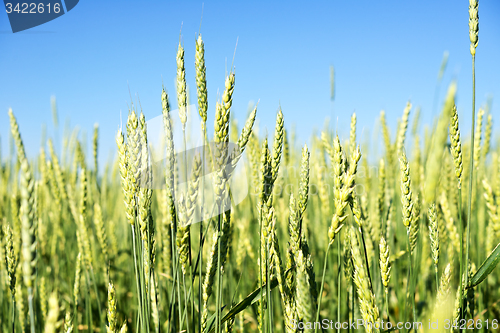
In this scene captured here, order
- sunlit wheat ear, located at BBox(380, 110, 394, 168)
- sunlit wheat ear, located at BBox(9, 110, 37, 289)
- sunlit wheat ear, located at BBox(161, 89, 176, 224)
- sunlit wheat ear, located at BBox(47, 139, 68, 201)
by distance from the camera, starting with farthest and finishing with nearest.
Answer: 1. sunlit wheat ear, located at BBox(380, 110, 394, 168)
2. sunlit wheat ear, located at BBox(47, 139, 68, 201)
3. sunlit wheat ear, located at BBox(161, 89, 176, 224)
4. sunlit wheat ear, located at BBox(9, 110, 37, 289)

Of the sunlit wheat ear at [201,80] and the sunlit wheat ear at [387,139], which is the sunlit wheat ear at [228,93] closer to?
the sunlit wheat ear at [201,80]

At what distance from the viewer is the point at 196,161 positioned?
0.87 m

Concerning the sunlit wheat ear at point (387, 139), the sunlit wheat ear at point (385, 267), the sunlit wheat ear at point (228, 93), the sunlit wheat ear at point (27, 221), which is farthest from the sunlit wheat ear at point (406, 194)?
the sunlit wheat ear at point (387, 139)

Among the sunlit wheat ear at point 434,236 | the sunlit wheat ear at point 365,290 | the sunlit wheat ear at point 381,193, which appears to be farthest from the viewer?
the sunlit wheat ear at point 381,193

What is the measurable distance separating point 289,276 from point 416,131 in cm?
214

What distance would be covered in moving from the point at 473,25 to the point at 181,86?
972mm

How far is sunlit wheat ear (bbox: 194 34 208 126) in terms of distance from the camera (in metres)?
0.91

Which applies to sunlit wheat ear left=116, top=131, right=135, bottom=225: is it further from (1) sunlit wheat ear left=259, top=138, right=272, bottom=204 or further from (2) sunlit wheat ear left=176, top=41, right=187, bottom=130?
(1) sunlit wheat ear left=259, top=138, right=272, bottom=204

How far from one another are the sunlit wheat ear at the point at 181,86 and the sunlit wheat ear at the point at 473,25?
927 mm

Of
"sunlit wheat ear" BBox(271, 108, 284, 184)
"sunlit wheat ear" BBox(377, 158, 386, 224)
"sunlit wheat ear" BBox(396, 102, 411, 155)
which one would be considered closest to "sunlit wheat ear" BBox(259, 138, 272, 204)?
"sunlit wheat ear" BBox(271, 108, 284, 184)

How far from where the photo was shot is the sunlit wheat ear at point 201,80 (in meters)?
0.91

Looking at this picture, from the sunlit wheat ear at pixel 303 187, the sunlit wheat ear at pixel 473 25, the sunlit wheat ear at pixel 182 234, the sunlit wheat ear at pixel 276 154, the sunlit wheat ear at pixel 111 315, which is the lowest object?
the sunlit wheat ear at pixel 111 315

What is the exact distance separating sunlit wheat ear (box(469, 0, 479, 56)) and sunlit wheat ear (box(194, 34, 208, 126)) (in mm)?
865

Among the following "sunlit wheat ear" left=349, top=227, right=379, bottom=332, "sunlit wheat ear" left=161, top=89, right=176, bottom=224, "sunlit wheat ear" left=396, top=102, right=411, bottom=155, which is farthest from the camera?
"sunlit wheat ear" left=396, top=102, right=411, bottom=155
